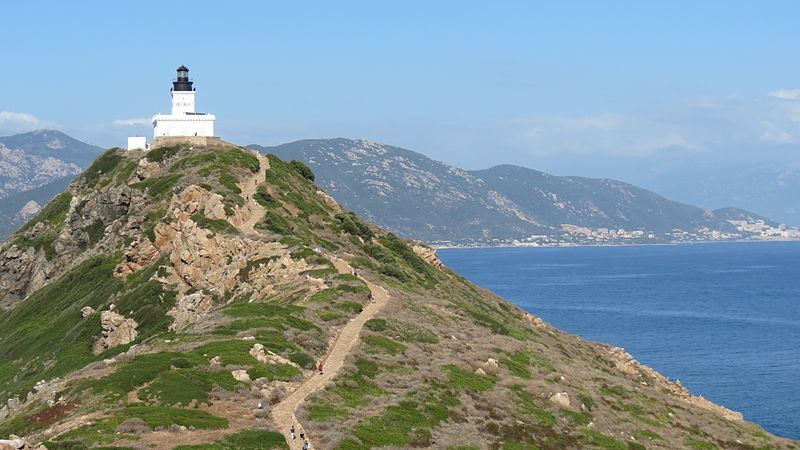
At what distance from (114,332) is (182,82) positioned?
67084 mm

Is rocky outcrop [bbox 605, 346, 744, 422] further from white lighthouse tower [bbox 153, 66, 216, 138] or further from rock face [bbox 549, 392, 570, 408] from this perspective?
white lighthouse tower [bbox 153, 66, 216, 138]

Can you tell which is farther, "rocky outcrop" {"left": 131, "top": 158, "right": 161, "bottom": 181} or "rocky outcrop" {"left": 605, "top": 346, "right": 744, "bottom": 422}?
"rocky outcrop" {"left": 131, "top": 158, "right": 161, "bottom": 181}

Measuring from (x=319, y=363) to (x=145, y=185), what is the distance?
8110 centimetres

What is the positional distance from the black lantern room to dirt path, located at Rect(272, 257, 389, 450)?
7722 centimetres

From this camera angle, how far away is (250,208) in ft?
341

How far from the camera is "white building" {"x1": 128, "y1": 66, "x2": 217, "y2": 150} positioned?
464 feet

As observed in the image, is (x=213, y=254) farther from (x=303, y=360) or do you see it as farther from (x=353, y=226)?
(x=303, y=360)

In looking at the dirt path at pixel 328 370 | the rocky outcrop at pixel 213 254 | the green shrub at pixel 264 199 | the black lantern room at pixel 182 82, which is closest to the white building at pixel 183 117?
the black lantern room at pixel 182 82

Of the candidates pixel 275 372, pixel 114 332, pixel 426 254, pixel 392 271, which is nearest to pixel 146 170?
pixel 426 254

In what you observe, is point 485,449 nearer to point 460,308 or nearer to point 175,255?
point 460,308

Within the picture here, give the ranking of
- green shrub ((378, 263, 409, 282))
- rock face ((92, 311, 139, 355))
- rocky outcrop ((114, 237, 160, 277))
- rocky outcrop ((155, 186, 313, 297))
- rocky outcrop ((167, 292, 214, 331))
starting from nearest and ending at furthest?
1. rocky outcrop ((167, 292, 214, 331))
2. rocky outcrop ((155, 186, 313, 297))
3. rock face ((92, 311, 139, 355))
4. green shrub ((378, 263, 409, 282))
5. rocky outcrop ((114, 237, 160, 277))

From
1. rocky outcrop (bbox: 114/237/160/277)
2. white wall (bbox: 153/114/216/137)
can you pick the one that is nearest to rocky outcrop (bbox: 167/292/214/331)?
rocky outcrop (bbox: 114/237/160/277)

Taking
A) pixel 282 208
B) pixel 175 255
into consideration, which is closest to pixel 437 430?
pixel 175 255

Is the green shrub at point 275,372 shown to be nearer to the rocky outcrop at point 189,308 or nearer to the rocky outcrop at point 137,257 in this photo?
the rocky outcrop at point 189,308
